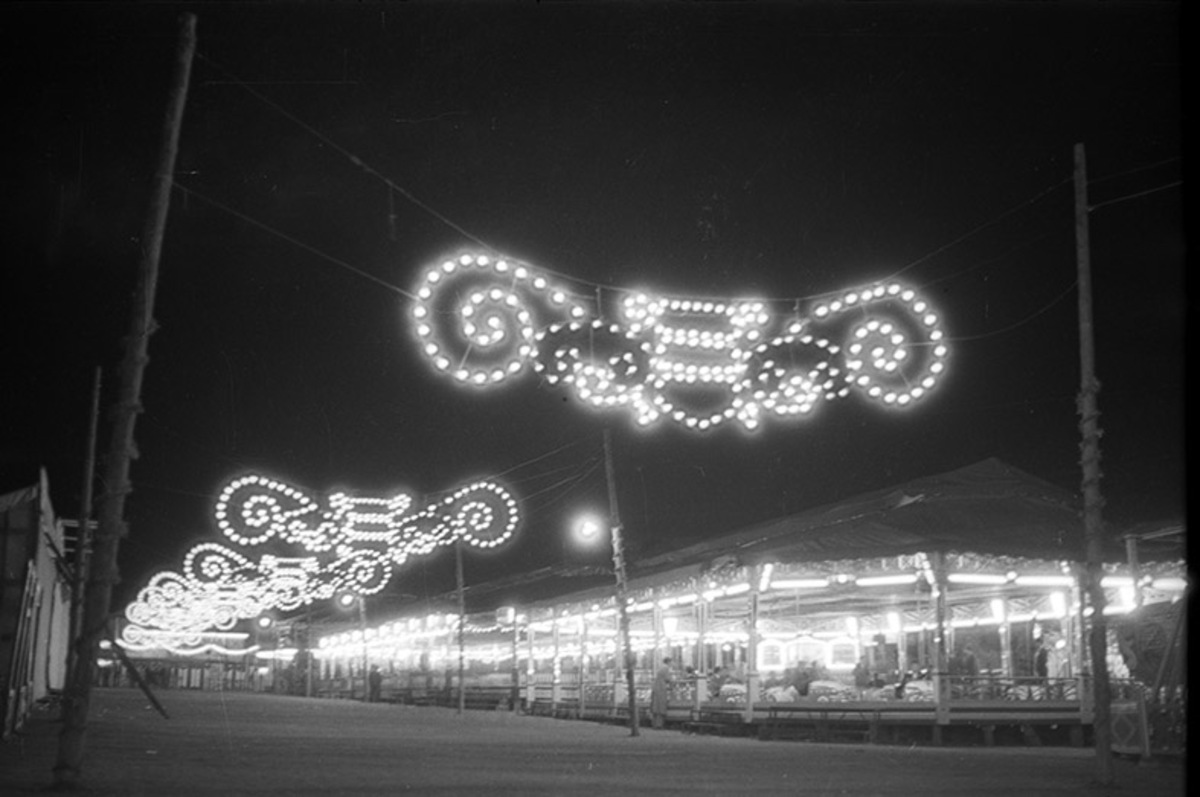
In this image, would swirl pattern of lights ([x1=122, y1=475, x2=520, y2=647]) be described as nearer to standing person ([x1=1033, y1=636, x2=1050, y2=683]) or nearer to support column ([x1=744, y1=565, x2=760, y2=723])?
support column ([x1=744, y1=565, x2=760, y2=723])

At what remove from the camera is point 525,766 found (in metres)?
14.6

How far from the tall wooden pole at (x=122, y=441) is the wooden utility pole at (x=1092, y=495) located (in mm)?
8959

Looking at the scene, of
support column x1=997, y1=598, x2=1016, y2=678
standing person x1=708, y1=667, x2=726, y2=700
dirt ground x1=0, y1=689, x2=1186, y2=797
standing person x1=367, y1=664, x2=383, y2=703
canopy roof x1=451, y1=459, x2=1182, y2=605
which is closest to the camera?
dirt ground x1=0, y1=689, x2=1186, y2=797

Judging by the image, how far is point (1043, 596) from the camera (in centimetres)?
2681

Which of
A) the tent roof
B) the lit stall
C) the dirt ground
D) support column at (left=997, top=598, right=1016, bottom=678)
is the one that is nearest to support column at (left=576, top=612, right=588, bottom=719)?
the lit stall

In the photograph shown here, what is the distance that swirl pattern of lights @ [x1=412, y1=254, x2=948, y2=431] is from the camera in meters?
11.4

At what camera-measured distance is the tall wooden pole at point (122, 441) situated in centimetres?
1052

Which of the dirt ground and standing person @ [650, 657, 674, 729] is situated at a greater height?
the dirt ground

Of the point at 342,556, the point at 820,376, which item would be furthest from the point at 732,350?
the point at 342,556

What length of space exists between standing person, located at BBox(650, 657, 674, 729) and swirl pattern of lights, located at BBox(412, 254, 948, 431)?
1968 cm

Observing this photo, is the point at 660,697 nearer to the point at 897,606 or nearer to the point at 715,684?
the point at 715,684

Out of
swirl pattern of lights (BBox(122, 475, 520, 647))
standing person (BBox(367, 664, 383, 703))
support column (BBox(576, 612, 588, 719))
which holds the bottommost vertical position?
standing person (BBox(367, 664, 383, 703))

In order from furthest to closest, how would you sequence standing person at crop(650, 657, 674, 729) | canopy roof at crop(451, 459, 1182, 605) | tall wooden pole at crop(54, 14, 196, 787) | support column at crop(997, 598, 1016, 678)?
standing person at crop(650, 657, 674, 729), support column at crop(997, 598, 1016, 678), canopy roof at crop(451, 459, 1182, 605), tall wooden pole at crop(54, 14, 196, 787)

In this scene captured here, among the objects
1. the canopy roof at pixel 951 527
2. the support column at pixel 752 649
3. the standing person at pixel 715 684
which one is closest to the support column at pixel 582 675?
the standing person at pixel 715 684
